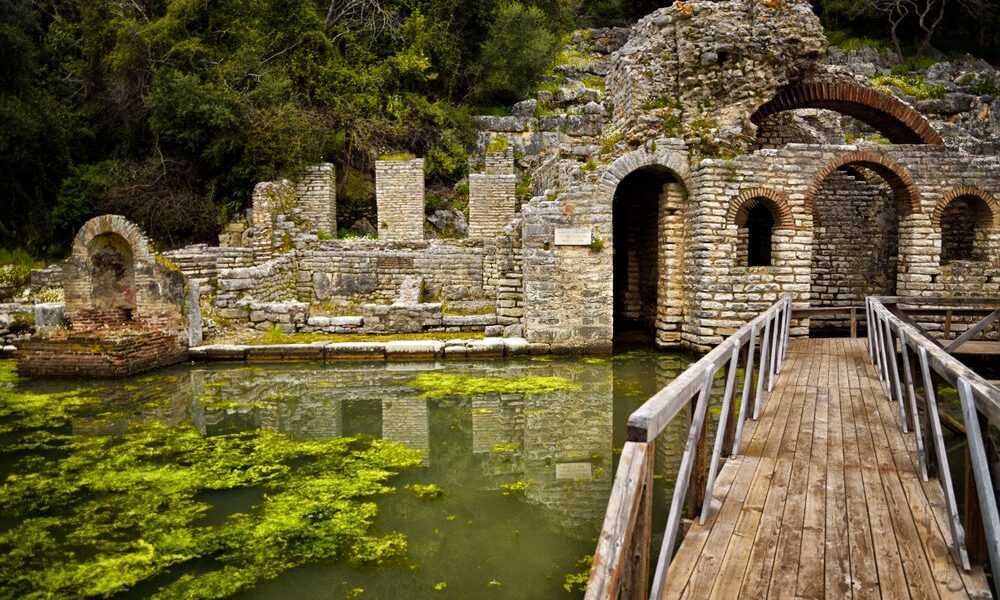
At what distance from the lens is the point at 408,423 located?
708 cm

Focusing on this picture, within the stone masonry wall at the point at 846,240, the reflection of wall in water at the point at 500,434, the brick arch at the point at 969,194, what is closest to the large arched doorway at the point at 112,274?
the reflection of wall in water at the point at 500,434

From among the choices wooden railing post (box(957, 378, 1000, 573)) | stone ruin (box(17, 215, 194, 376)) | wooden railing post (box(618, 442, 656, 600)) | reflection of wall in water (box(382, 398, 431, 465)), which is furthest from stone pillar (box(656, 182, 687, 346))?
wooden railing post (box(618, 442, 656, 600))

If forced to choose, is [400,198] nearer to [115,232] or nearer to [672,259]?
[115,232]

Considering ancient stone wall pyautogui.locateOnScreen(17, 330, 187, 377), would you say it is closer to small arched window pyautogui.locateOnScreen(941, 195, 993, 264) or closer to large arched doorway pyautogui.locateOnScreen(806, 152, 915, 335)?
large arched doorway pyautogui.locateOnScreen(806, 152, 915, 335)

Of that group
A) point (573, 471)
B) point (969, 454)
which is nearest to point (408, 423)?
point (573, 471)

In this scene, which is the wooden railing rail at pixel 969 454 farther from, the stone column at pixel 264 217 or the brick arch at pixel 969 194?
the stone column at pixel 264 217

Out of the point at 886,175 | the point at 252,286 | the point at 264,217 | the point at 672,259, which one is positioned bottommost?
the point at 252,286

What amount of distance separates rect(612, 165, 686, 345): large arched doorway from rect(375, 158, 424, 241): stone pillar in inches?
244

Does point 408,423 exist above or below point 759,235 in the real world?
below

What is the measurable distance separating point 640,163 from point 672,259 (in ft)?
6.16

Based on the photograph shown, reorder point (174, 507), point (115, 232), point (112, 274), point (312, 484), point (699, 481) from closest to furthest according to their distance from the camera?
point (699, 481) < point (174, 507) < point (312, 484) < point (115, 232) < point (112, 274)

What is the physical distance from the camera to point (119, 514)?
4715 mm

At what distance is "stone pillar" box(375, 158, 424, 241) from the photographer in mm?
18031

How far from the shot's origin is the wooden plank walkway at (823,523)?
256 centimetres
